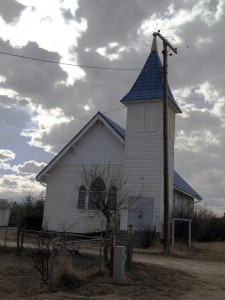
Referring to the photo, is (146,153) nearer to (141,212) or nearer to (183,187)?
(141,212)

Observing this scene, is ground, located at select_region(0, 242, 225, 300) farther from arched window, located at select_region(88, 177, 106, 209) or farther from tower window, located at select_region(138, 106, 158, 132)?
tower window, located at select_region(138, 106, 158, 132)

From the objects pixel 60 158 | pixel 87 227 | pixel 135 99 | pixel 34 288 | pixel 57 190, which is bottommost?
pixel 34 288

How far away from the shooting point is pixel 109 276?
1206 cm

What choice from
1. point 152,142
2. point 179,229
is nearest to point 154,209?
point 179,229

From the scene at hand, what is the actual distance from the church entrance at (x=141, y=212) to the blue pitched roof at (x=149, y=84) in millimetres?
6298

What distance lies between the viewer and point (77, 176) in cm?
3012

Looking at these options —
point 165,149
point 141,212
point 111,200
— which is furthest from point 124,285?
point 141,212

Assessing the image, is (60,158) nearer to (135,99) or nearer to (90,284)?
(135,99)

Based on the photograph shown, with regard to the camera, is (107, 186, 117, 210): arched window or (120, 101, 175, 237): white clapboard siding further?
(120, 101, 175, 237): white clapboard siding

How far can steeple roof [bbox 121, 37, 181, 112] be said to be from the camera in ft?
92.3

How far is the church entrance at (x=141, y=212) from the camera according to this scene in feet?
88.6

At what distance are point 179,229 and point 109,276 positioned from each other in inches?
647

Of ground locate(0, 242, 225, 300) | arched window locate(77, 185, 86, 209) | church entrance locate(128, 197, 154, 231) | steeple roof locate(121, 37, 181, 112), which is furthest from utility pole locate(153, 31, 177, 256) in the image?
arched window locate(77, 185, 86, 209)

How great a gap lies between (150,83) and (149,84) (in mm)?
89
